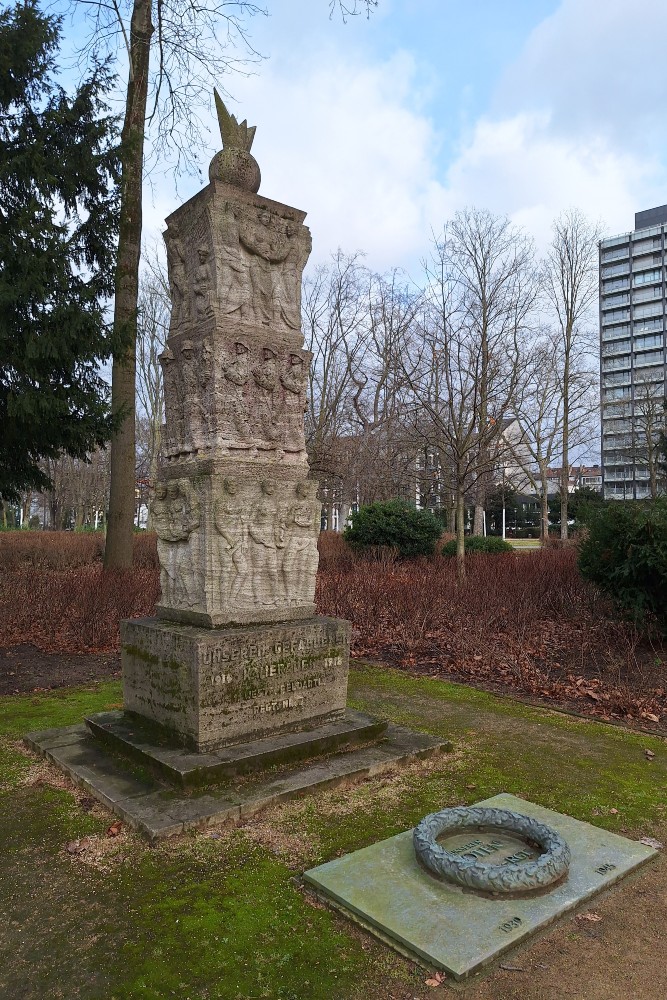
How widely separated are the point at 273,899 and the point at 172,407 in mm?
3541

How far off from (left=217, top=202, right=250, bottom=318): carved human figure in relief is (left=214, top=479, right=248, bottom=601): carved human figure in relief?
133cm

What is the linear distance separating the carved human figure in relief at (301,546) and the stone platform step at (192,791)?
1232 mm

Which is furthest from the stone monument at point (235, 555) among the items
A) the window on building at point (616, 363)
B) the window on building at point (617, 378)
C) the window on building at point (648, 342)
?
the window on building at point (617, 378)

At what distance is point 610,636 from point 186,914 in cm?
693

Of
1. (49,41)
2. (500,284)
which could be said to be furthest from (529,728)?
(500,284)

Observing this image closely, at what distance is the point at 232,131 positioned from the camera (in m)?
5.14

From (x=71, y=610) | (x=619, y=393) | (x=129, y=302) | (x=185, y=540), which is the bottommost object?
(x=71, y=610)

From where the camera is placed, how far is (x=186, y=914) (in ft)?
9.37

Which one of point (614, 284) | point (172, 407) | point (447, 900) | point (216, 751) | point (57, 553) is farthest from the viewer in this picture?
point (614, 284)

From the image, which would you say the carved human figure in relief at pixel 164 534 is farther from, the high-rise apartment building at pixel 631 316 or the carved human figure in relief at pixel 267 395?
the high-rise apartment building at pixel 631 316

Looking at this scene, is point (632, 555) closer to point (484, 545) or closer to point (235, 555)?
point (235, 555)

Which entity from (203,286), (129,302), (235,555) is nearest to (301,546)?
(235,555)

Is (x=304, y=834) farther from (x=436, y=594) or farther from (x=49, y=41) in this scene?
(x=49, y=41)

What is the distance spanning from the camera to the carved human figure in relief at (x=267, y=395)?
5031 millimetres
